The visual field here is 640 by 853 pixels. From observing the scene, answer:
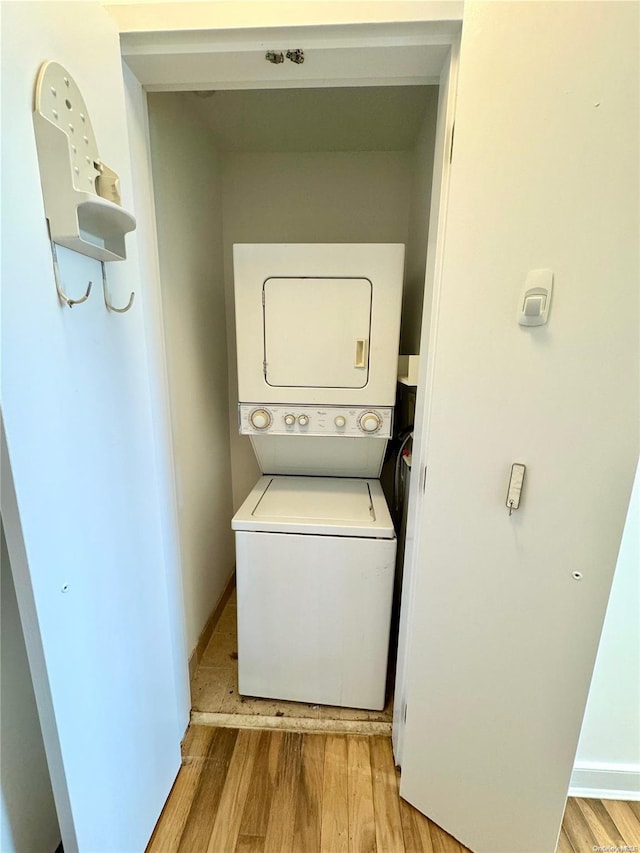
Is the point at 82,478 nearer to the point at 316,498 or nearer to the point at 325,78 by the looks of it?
the point at 316,498

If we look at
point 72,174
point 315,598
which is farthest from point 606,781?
point 72,174

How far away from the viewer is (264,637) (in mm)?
1507

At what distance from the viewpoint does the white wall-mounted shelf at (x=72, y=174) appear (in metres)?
0.65

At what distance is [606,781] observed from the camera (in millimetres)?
1252

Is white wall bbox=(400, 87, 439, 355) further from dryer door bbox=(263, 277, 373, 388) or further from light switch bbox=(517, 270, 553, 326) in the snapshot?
light switch bbox=(517, 270, 553, 326)

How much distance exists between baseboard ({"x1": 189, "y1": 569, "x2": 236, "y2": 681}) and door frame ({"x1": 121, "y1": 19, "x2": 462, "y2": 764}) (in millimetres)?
1147

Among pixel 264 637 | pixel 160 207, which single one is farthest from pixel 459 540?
pixel 160 207

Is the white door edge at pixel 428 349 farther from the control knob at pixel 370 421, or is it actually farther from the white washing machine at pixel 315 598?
the control knob at pixel 370 421

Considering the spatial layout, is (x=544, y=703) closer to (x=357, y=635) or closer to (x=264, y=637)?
(x=357, y=635)

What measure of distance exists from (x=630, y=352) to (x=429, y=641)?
91cm

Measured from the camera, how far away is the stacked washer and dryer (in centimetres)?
141

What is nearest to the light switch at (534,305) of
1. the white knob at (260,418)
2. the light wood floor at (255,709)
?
the white knob at (260,418)

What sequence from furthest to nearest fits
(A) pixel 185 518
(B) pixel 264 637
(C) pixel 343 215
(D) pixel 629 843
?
1. (C) pixel 343 215
2. (A) pixel 185 518
3. (B) pixel 264 637
4. (D) pixel 629 843

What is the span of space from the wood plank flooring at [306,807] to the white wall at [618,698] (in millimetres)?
86
